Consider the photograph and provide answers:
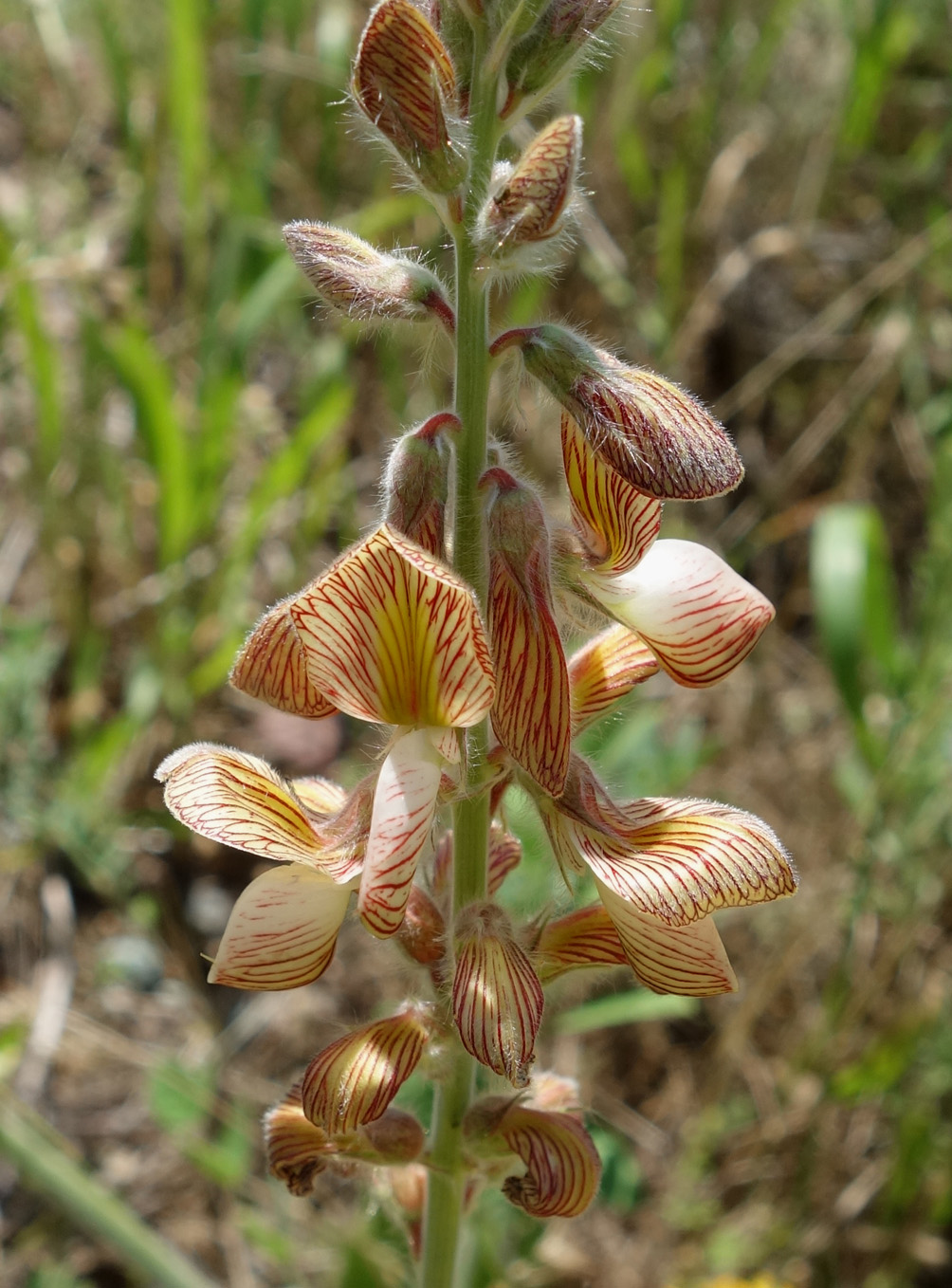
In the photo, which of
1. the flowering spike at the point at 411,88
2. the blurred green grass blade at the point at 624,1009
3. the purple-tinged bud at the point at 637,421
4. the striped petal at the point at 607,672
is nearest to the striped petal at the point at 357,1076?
the striped petal at the point at 607,672

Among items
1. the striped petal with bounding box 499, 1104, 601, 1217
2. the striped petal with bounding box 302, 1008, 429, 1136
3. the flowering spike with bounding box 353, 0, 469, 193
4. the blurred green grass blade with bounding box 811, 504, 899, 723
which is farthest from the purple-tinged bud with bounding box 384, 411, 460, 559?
the blurred green grass blade with bounding box 811, 504, 899, 723

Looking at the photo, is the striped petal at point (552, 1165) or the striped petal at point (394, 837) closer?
the striped petal at point (394, 837)

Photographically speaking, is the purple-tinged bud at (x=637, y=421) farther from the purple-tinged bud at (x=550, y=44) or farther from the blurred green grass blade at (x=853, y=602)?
the blurred green grass blade at (x=853, y=602)

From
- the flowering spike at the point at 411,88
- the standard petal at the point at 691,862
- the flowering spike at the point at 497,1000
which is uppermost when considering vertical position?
the flowering spike at the point at 411,88

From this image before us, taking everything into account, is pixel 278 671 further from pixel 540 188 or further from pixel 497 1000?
pixel 540 188

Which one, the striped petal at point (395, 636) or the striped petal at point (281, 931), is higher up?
the striped petal at point (395, 636)

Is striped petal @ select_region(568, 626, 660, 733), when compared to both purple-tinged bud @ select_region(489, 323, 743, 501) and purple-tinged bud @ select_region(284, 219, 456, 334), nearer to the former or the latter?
purple-tinged bud @ select_region(489, 323, 743, 501)

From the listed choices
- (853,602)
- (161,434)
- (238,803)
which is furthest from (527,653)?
(161,434)
